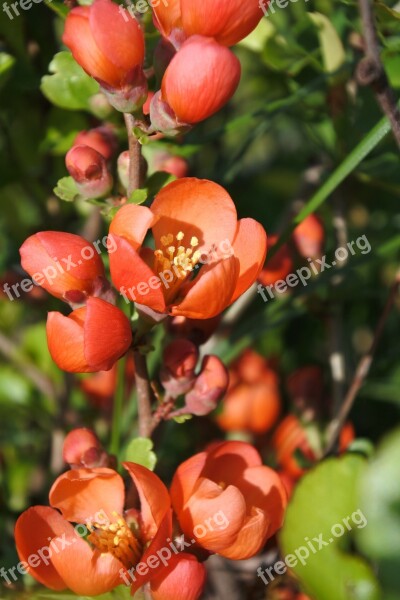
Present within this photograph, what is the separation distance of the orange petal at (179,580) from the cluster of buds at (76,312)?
0.16 meters

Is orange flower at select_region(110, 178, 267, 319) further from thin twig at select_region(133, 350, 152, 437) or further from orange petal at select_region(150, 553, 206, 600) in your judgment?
orange petal at select_region(150, 553, 206, 600)

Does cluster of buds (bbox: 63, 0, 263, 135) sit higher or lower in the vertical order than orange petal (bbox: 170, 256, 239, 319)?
higher

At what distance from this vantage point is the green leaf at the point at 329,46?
997 millimetres

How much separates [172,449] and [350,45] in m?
0.61

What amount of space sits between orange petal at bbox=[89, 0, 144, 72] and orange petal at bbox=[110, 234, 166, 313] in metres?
0.14

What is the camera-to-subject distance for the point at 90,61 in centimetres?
67

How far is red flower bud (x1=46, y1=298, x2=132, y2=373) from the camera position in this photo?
2.12 ft

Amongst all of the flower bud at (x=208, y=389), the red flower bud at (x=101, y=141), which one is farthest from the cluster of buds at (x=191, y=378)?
the red flower bud at (x=101, y=141)

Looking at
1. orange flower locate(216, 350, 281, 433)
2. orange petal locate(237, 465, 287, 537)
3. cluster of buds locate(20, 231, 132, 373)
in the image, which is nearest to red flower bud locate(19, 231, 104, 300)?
cluster of buds locate(20, 231, 132, 373)

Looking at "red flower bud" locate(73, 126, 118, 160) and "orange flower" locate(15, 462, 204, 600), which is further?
"red flower bud" locate(73, 126, 118, 160)

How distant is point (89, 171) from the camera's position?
2.41 feet

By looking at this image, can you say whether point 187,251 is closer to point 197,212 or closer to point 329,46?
point 197,212

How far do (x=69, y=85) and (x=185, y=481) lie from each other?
427 mm

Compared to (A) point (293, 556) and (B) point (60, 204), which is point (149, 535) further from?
(B) point (60, 204)
